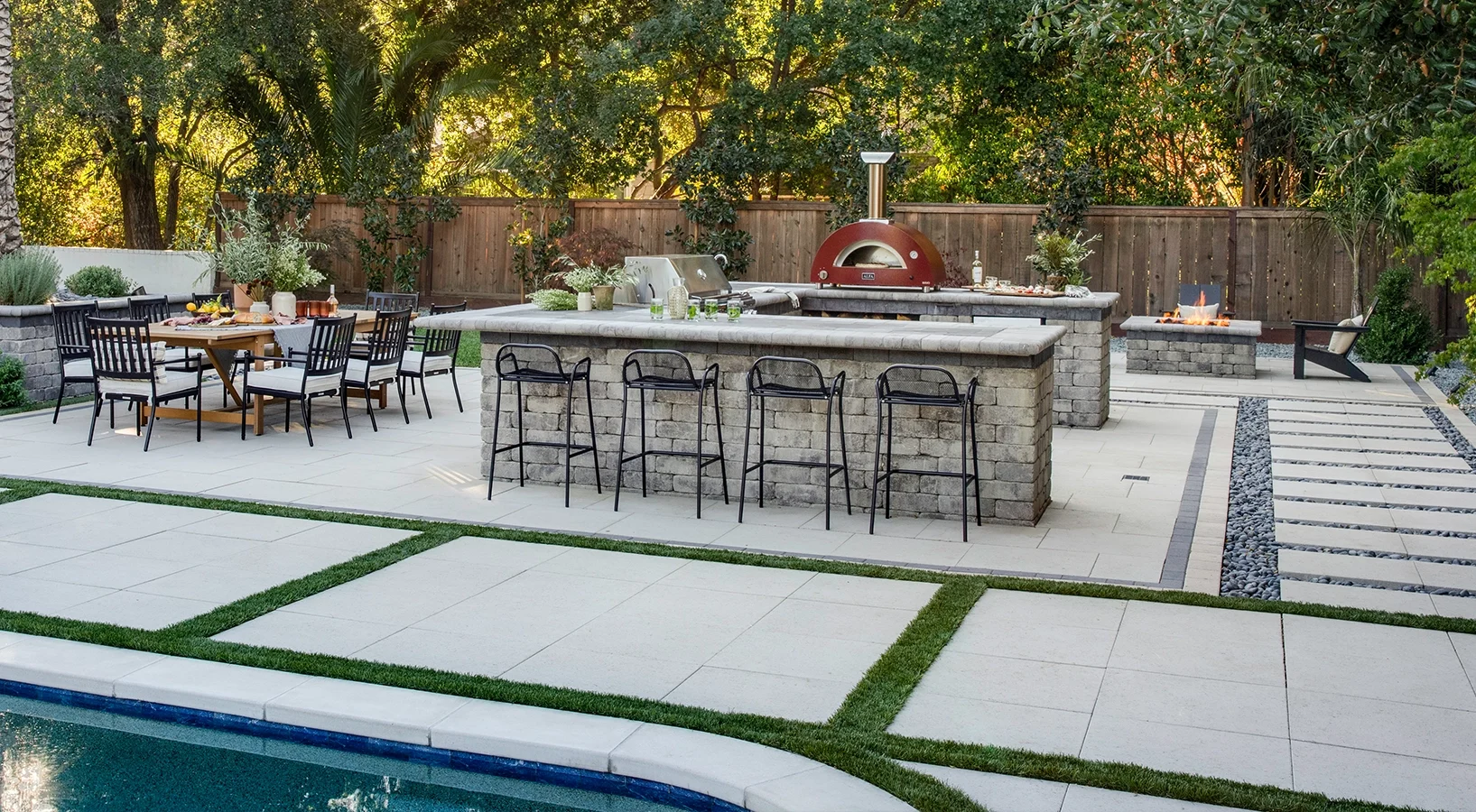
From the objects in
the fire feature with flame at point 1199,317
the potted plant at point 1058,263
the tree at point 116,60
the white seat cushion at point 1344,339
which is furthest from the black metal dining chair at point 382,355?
the tree at point 116,60

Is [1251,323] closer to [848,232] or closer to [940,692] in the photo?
[848,232]

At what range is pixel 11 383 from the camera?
36.5 feet

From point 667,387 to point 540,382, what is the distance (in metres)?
0.96

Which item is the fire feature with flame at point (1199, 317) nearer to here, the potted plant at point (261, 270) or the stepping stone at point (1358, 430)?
the stepping stone at point (1358, 430)

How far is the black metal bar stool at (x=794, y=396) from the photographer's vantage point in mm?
7453

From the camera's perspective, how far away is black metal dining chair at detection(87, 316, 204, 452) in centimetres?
943

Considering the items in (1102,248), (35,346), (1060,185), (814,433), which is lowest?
(814,433)

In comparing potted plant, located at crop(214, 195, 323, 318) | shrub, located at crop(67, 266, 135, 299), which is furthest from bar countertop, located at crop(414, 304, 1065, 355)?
shrub, located at crop(67, 266, 135, 299)

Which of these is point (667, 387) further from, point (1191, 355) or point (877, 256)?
point (1191, 355)

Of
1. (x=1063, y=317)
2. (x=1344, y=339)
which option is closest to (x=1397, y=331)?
(x=1344, y=339)

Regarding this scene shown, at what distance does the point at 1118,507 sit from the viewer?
7883 millimetres

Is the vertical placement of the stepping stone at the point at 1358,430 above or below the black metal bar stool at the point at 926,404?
below

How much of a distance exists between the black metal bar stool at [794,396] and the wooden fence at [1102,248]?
25.5ft

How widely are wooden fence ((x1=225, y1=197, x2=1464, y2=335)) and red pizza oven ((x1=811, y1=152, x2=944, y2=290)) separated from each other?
331cm
